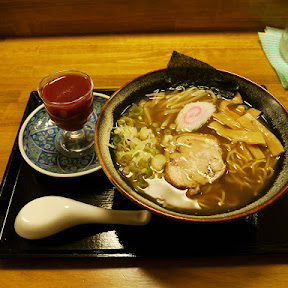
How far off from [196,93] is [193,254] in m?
1.06

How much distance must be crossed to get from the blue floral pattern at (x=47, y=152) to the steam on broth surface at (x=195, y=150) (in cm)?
29

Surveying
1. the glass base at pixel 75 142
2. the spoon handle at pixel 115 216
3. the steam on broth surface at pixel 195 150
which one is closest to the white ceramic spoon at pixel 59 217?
the spoon handle at pixel 115 216

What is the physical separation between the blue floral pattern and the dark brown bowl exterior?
311 millimetres

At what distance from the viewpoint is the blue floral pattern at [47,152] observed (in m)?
1.86

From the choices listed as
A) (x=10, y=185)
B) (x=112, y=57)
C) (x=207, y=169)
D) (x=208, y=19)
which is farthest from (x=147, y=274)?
(x=208, y=19)

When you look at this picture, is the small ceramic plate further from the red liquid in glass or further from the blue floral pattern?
the red liquid in glass

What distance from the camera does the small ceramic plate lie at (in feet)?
6.02

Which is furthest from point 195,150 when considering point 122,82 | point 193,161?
point 122,82

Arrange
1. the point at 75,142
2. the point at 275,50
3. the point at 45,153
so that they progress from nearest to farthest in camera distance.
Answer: the point at 45,153 < the point at 75,142 < the point at 275,50

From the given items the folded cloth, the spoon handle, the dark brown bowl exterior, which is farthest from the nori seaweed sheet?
the spoon handle

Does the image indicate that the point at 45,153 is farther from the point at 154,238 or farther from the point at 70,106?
the point at 154,238

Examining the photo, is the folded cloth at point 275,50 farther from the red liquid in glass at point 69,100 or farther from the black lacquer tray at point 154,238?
the red liquid in glass at point 69,100

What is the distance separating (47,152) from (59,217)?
2.01 ft

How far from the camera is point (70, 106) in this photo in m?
1.79
